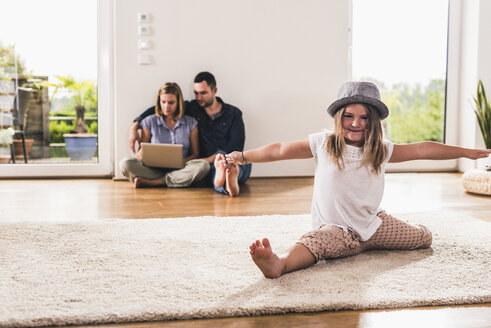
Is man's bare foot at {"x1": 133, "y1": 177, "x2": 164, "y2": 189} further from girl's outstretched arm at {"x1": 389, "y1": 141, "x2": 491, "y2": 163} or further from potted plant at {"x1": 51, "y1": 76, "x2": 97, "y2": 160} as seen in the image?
girl's outstretched arm at {"x1": 389, "y1": 141, "x2": 491, "y2": 163}

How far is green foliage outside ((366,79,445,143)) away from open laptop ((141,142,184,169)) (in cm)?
190

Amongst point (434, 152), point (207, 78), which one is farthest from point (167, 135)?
point (434, 152)

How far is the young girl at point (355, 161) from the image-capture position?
5.68ft

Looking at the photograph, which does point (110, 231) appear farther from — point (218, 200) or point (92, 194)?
point (92, 194)

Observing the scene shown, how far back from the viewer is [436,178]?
412cm

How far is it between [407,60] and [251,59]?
1.37 metres

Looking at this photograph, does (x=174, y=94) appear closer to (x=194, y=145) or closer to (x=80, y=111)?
(x=194, y=145)

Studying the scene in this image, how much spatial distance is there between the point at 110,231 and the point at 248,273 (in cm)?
77

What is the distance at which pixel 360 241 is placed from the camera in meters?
1.77

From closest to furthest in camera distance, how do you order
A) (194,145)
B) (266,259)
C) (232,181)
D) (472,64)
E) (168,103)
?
(266,259) → (232,181) → (168,103) → (194,145) → (472,64)

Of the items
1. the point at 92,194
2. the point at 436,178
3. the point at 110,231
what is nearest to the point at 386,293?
the point at 110,231

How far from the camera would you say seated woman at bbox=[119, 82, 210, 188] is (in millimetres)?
3658

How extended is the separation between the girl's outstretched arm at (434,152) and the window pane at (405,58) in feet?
9.21

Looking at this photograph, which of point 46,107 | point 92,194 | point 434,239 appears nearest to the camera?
point 434,239
